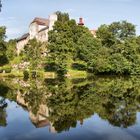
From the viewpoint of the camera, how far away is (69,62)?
3915 inches

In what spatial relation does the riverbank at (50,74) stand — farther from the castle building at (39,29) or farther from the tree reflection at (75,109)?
the tree reflection at (75,109)

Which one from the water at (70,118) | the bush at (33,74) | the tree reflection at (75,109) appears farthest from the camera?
the bush at (33,74)

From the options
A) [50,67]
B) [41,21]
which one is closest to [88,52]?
[50,67]

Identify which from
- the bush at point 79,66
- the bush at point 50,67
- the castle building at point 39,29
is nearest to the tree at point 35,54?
the bush at point 50,67

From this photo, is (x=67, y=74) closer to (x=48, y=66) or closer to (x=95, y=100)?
(x=48, y=66)

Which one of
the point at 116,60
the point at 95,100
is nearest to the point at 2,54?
the point at 116,60

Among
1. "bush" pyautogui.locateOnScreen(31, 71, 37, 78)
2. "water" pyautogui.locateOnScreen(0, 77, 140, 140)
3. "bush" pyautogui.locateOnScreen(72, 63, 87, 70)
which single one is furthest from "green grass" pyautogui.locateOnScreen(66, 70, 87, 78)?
"water" pyautogui.locateOnScreen(0, 77, 140, 140)

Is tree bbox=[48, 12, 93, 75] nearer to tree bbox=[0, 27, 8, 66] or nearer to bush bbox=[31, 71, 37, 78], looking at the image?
bush bbox=[31, 71, 37, 78]

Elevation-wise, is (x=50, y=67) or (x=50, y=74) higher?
(x=50, y=67)

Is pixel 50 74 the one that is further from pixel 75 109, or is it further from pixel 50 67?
pixel 75 109

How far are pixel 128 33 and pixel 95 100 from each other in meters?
77.5

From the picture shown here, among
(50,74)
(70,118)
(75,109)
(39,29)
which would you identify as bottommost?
(70,118)

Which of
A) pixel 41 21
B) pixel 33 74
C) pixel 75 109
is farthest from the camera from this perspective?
pixel 41 21

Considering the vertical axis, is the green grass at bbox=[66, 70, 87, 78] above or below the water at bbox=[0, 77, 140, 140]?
above
